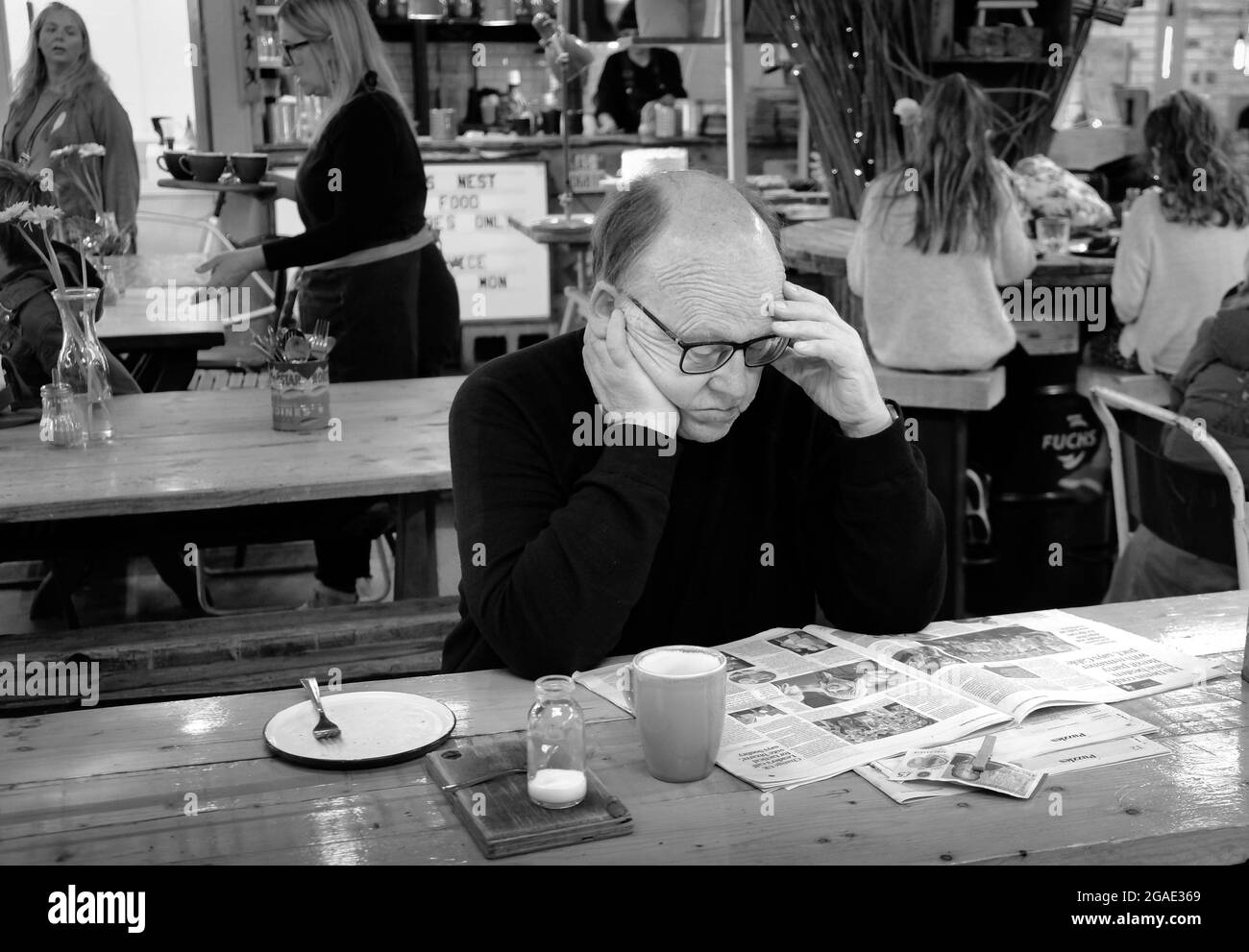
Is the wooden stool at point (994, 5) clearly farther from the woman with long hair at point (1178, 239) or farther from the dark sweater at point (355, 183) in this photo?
the dark sweater at point (355, 183)

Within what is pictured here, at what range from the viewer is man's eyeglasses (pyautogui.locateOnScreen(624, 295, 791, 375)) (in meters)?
1.59

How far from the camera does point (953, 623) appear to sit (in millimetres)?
1769

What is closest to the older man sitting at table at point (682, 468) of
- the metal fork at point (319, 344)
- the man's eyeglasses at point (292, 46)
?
the metal fork at point (319, 344)

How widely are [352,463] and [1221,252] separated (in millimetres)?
2975

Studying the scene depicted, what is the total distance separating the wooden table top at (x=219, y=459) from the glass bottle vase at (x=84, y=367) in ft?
0.20

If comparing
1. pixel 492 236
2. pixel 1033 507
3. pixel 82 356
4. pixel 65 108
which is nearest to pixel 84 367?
pixel 82 356

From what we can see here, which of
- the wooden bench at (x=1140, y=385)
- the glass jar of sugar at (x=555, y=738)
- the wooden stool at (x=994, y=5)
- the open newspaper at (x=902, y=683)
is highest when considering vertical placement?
the wooden stool at (x=994, y=5)

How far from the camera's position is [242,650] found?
8.75 feet

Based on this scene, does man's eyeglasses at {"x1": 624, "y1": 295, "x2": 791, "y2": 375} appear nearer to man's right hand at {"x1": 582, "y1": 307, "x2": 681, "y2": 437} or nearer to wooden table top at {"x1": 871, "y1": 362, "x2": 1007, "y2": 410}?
man's right hand at {"x1": 582, "y1": 307, "x2": 681, "y2": 437}

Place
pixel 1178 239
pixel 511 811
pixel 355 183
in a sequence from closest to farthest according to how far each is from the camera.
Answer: pixel 511 811 → pixel 355 183 → pixel 1178 239

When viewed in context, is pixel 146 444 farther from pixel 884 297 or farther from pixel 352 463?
pixel 884 297

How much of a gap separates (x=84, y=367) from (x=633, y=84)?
6857 mm

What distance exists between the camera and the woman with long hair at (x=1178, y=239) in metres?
4.19

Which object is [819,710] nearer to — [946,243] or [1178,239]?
[946,243]
